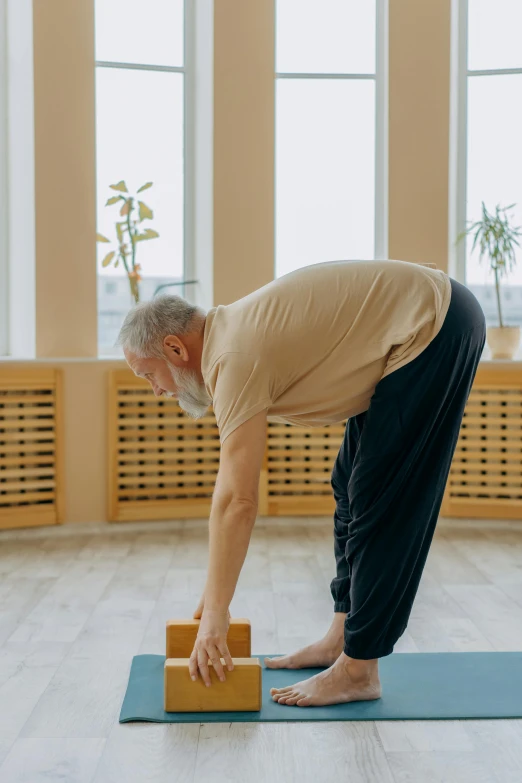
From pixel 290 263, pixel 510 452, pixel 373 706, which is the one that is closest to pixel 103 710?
pixel 373 706

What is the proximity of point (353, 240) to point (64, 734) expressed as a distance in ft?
11.1

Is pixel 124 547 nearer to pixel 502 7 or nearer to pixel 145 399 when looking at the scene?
pixel 145 399

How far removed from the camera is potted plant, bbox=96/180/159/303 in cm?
437

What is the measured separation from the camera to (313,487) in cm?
434

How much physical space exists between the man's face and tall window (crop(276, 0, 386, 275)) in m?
2.73

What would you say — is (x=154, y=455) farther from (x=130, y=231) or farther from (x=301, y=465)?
(x=130, y=231)

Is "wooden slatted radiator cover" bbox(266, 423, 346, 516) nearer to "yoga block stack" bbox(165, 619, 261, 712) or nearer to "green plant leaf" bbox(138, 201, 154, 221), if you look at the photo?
"green plant leaf" bbox(138, 201, 154, 221)

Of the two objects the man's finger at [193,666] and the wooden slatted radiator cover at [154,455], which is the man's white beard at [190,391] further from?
the wooden slatted radiator cover at [154,455]

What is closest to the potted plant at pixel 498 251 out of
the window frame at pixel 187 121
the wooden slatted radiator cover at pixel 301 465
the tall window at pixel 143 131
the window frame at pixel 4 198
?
the wooden slatted radiator cover at pixel 301 465

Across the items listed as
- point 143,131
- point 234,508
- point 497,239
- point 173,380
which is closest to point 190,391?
point 173,380

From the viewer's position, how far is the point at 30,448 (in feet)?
13.1

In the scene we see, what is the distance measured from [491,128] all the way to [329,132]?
2.97ft

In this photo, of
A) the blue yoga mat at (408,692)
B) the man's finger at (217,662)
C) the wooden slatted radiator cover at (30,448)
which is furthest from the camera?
the wooden slatted radiator cover at (30,448)

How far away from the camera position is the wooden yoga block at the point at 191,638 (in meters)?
2.15
